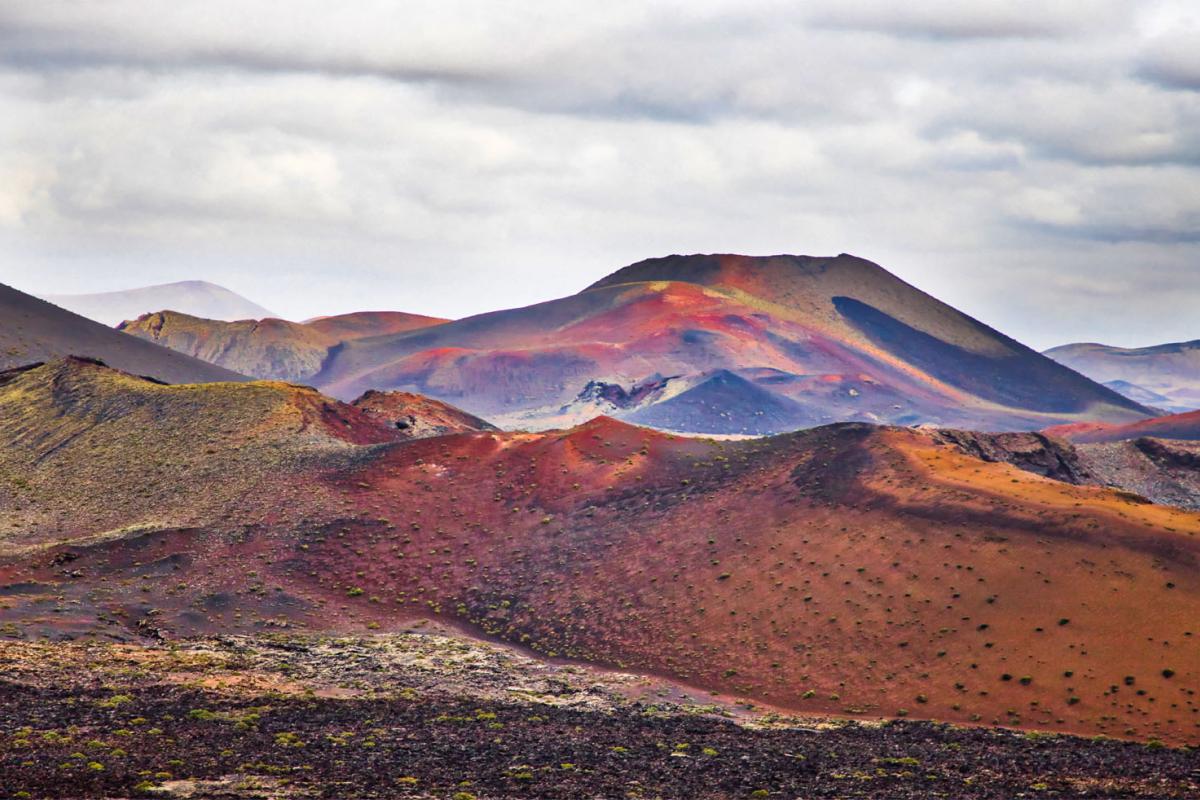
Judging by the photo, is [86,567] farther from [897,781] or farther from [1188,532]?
[1188,532]

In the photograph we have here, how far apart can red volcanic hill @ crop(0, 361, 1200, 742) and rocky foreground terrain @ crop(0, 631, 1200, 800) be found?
192 inches

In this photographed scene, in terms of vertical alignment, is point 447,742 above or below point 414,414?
below

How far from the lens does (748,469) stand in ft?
248

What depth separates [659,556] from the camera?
218 ft

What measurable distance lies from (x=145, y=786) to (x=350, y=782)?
540 cm

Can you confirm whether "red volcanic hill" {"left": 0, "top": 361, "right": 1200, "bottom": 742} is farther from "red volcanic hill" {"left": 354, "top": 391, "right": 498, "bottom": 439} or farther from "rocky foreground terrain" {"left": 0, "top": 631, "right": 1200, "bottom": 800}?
"red volcanic hill" {"left": 354, "top": 391, "right": 498, "bottom": 439}

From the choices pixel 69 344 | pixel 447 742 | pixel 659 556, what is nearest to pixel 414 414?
pixel 69 344

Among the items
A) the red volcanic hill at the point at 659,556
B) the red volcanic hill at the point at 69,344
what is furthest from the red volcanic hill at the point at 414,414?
the red volcanic hill at the point at 69,344

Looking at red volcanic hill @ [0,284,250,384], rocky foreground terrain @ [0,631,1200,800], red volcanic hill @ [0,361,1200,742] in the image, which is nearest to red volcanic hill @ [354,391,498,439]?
red volcanic hill @ [0,361,1200,742]

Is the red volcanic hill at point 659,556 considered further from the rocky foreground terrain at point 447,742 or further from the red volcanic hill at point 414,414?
the red volcanic hill at point 414,414

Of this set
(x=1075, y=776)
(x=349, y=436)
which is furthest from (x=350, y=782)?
(x=349, y=436)

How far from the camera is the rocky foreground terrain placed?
114 feet

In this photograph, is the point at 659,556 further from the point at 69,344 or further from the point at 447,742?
the point at 69,344

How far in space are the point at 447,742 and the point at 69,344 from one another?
400ft
